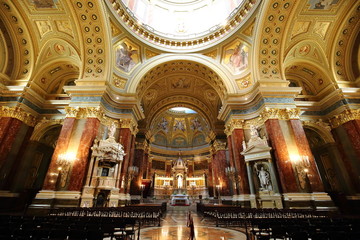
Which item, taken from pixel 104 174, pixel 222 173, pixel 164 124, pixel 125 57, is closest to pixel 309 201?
pixel 222 173

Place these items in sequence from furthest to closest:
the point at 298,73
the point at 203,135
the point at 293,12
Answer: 1. the point at 203,135
2. the point at 298,73
3. the point at 293,12

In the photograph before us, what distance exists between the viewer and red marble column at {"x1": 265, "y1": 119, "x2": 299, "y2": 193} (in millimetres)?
9703

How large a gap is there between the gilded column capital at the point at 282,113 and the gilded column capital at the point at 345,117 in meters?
3.39

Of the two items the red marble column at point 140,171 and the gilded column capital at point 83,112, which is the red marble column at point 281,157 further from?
the red marble column at point 140,171

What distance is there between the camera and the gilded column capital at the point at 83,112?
11156 mm

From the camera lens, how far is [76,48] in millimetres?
12594

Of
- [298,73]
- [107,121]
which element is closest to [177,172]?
[107,121]

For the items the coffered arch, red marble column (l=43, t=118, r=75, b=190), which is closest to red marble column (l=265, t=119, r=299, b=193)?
the coffered arch

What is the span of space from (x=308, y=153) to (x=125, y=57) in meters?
14.9

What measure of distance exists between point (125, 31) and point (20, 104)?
355 inches

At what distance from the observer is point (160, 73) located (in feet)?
54.6

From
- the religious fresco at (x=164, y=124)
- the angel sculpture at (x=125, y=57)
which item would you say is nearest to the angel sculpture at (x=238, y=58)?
the angel sculpture at (x=125, y=57)

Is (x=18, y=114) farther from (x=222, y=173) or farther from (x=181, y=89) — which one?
(x=222, y=173)

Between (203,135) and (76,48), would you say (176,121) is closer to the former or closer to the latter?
(203,135)
